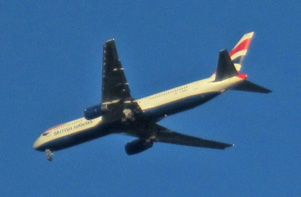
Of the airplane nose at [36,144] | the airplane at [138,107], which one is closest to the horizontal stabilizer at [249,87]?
the airplane at [138,107]

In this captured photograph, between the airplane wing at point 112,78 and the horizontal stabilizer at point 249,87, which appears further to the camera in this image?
the horizontal stabilizer at point 249,87

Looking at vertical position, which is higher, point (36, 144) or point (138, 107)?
point (36, 144)

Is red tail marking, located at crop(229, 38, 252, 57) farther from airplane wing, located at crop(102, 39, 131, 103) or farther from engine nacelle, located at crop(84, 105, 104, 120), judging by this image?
engine nacelle, located at crop(84, 105, 104, 120)

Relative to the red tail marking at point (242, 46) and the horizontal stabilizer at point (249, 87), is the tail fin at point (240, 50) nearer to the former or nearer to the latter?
the red tail marking at point (242, 46)

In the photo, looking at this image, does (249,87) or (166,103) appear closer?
(249,87)


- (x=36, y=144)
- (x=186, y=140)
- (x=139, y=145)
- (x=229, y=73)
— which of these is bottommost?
(x=139, y=145)

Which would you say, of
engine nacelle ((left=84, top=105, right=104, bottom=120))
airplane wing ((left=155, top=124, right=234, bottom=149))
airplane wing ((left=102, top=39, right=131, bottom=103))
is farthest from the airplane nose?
airplane wing ((left=102, top=39, right=131, bottom=103))

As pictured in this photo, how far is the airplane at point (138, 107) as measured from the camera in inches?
3019

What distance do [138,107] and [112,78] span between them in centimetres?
502

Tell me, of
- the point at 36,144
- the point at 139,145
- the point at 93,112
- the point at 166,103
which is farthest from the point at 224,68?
the point at 36,144

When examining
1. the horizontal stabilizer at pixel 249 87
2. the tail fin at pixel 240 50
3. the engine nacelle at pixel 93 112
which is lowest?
the horizontal stabilizer at pixel 249 87

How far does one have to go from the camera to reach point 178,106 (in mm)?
79750

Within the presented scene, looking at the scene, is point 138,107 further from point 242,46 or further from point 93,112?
point 242,46

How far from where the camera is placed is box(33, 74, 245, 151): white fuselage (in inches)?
3110
